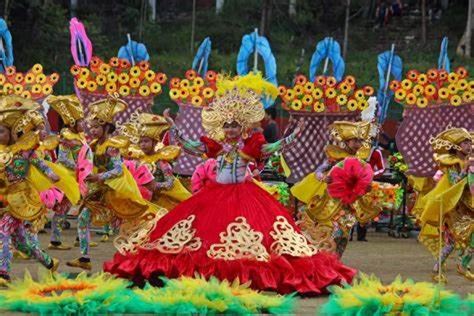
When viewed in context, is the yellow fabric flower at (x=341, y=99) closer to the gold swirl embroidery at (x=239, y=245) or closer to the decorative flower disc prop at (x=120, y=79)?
the decorative flower disc prop at (x=120, y=79)

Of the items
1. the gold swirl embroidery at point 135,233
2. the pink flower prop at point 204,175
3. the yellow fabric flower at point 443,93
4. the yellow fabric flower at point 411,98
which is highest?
the yellow fabric flower at point 443,93

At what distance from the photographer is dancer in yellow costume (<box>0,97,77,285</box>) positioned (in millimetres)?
12539

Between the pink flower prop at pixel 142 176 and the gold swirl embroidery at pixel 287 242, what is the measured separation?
2.31 metres

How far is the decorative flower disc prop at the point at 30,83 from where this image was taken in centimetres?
1708

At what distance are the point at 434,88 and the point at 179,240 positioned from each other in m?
5.70

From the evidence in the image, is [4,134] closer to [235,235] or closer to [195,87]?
[235,235]

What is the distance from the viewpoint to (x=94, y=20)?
40.3 m

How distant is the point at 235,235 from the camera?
12.5 m

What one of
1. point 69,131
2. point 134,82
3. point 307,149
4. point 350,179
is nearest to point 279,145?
point 350,179

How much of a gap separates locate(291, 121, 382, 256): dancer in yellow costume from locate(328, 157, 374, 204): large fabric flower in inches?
3.7

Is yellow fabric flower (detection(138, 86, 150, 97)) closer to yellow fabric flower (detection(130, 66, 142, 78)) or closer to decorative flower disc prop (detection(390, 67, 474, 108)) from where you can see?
yellow fabric flower (detection(130, 66, 142, 78))

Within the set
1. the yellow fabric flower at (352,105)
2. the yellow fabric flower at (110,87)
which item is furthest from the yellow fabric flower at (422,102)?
the yellow fabric flower at (110,87)

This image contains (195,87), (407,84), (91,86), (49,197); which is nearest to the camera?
(49,197)

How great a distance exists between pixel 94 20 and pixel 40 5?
3.60 meters
